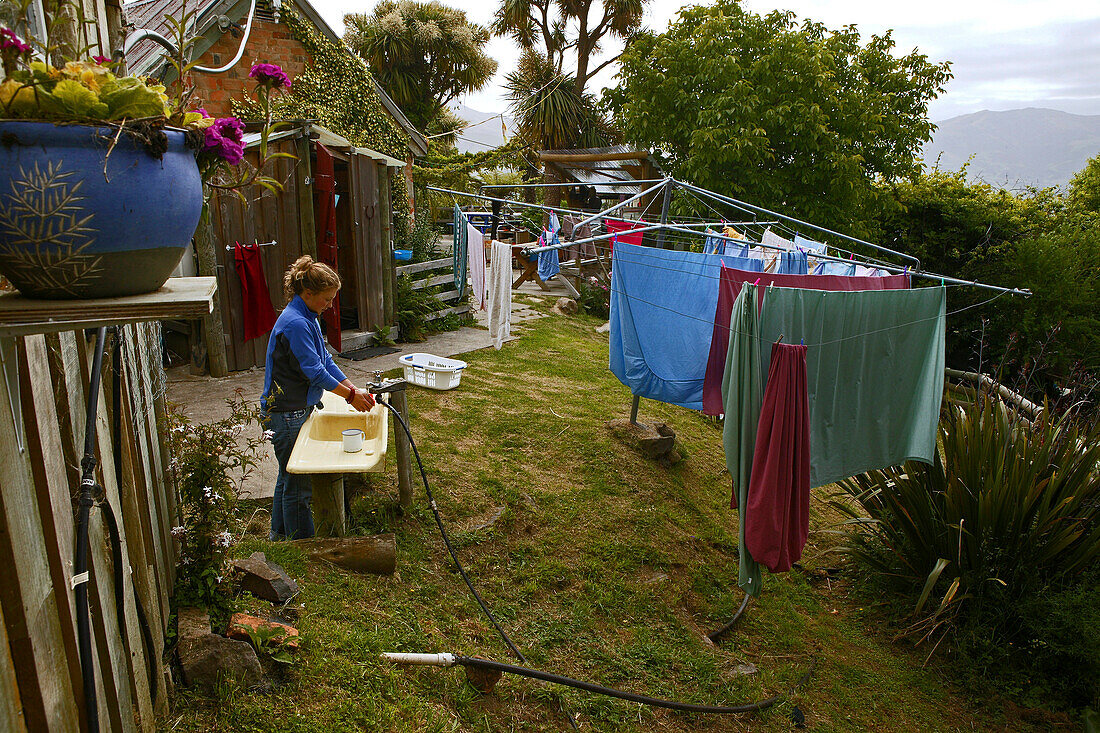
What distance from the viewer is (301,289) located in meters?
4.03

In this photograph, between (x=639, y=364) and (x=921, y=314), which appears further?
(x=639, y=364)

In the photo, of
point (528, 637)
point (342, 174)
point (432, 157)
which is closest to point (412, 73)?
point (432, 157)

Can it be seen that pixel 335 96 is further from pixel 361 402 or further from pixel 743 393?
pixel 743 393

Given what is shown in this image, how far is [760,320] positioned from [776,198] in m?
11.1

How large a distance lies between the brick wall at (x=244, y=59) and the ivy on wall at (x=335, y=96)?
0.13 metres

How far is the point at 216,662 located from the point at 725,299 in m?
3.89

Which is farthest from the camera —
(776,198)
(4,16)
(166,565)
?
(776,198)

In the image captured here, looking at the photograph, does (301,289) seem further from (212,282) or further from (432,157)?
(432,157)

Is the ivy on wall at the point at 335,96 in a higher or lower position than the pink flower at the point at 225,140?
higher

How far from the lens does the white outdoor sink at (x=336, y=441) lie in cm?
380

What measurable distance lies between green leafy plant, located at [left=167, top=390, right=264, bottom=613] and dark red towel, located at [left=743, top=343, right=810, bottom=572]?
117 inches

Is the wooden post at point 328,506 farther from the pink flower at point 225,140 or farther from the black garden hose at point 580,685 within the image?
the pink flower at point 225,140

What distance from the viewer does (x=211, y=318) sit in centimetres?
696

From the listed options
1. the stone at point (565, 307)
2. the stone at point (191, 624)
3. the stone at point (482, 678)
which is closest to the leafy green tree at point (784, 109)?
the stone at point (565, 307)
